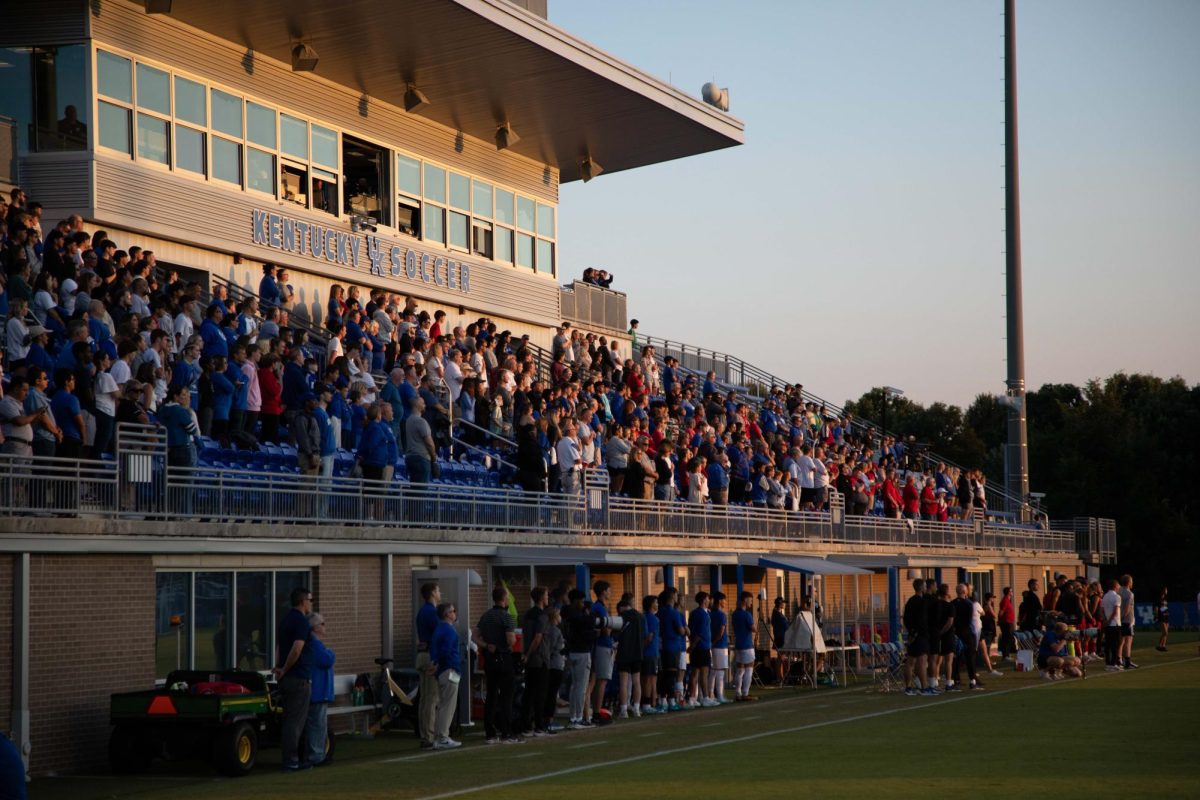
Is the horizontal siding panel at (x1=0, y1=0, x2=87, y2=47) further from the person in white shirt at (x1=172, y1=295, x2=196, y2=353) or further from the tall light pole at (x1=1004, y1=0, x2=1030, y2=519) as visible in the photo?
the tall light pole at (x1=1004, y1=0, x2=1030, y2=519)

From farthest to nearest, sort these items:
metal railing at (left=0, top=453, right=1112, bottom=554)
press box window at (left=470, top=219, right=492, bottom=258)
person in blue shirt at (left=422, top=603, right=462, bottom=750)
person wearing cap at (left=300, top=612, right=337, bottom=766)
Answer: press box window at (left=470, top=219, right=492, bottom=258) → person in blue shirt at (left=422, top=603, right=462, bottom=750) → person wearing cap at (left=300, top=612, right=337, bottom=766) → metal railing at (left=0, top=453, right=1112, bottom=554)

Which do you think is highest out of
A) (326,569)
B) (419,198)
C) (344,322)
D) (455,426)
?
(419,198)

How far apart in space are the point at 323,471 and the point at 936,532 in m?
23.6

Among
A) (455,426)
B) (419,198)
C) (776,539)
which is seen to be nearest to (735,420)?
(776,539)

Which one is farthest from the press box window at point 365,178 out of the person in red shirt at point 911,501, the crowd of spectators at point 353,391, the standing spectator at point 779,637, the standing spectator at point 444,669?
the person in red shirt at point 911,501

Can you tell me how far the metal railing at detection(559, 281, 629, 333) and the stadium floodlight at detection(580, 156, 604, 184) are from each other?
3167 millimetres

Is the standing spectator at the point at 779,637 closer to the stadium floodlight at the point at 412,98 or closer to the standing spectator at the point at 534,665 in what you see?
the standing spectator at the point at 534,665

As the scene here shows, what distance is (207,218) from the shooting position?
2894 centimetres

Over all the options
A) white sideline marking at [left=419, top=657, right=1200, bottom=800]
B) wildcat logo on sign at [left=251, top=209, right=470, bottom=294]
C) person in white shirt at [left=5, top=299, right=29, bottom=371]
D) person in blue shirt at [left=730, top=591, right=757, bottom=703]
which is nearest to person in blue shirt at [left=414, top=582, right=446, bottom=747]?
white sideline marking at [left=419, top=657, right=1200, bottom=800]

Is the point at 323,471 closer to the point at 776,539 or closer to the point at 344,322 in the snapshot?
the point at 344,322

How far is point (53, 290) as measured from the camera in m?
21.0

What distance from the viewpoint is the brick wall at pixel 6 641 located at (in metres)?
16.3

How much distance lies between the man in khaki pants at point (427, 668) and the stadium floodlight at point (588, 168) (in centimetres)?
2149

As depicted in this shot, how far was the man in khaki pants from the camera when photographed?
1966 cm
